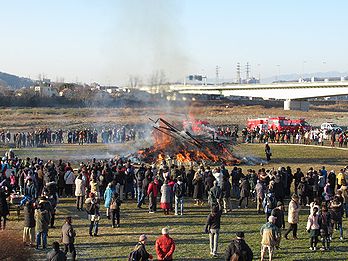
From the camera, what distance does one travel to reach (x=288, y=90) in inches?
3381

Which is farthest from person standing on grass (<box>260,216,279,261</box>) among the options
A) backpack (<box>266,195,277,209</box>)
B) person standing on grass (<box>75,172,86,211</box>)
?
person standing on grass (<box>75,172,86,211</box>)

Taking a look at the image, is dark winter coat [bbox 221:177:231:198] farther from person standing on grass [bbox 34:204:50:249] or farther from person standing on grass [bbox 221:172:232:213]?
person standing on grass [bbox 34:204:50:249]

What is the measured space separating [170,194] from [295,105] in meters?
73.2

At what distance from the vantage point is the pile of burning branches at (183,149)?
2920 centimetres

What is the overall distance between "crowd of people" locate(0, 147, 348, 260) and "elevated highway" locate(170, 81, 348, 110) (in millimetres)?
50918

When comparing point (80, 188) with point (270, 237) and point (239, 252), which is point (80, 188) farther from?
point (239, 252)

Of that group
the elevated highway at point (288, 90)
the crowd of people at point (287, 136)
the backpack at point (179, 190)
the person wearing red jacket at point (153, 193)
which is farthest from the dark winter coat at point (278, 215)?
the elevated highway at point (288, 90)

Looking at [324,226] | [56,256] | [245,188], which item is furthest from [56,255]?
[245,188]

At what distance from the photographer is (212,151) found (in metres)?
30.0

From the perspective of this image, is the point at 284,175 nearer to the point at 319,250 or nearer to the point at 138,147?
the point at 319,250

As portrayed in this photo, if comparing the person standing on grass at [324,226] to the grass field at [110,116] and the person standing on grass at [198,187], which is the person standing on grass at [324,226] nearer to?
the person standing on grass at [198,187]

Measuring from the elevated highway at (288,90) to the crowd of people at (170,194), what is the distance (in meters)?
50.9

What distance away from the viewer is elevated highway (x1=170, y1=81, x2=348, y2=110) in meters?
78.1

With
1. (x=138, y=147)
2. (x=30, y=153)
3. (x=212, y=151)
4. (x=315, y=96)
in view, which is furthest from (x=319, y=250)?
(x=315, y=96)
